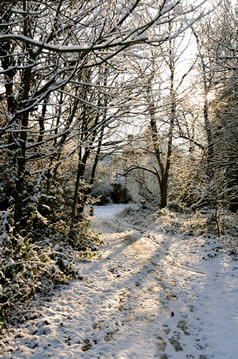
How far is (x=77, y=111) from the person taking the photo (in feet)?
25.7

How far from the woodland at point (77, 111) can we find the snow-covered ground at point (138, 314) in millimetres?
494

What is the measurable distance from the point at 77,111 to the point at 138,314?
5927 mm

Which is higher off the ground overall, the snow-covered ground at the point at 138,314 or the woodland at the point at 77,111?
the woodland at the point at 77,111

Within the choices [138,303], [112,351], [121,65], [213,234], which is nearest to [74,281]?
[138,303]

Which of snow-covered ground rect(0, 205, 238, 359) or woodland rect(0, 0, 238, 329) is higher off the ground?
woodland rect(0, 0, 238, 329)

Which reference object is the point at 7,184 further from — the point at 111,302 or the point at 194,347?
the point at 194,347

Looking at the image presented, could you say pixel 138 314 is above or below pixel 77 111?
below

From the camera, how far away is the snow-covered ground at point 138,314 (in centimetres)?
353

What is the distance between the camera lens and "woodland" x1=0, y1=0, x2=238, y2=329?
120 inches

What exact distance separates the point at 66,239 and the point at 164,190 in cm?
869

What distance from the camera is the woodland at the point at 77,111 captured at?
3.04m

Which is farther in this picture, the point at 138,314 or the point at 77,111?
the point at 77,111

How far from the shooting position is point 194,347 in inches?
144

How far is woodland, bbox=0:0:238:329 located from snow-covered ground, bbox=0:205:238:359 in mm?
494
